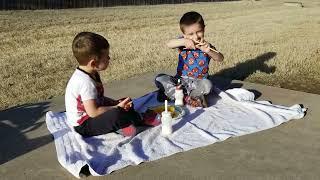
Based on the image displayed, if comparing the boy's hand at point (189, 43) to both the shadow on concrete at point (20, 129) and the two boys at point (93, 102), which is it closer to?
the two boys at point (93, 102)

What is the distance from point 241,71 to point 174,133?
3.06m

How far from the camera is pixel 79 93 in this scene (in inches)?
155

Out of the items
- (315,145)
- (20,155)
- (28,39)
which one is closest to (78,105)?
(20,155)

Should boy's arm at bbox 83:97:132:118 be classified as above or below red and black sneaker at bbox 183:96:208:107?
above

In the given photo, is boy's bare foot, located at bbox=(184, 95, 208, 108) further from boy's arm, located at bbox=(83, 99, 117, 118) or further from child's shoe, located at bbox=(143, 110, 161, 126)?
boy's arm, located at bbox=(83, 99, 117, 118)

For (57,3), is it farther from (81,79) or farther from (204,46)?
(81,79)

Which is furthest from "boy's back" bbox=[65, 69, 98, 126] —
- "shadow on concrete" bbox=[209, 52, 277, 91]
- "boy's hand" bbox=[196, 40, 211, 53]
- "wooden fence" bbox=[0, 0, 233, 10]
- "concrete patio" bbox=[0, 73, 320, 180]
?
"wooden fence" bbox=[0, 0, 233, 10]

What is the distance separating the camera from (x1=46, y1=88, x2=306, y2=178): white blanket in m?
3.62

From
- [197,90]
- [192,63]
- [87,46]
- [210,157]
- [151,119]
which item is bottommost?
[210,157]

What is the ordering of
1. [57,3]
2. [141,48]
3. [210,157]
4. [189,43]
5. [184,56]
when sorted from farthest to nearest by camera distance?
[57,3]
[141,48]
[184,56]
[189,43]
[210,157]

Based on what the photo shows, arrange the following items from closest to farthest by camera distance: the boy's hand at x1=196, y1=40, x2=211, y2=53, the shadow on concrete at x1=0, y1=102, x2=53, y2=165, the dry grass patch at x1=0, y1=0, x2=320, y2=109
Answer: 1. the shadow on concrete at x1=0, y1=102, x2=53, y2=165
2. the boy's hand at x1=196, y1=40, x2=211, y2=53
3. the dry grass patch at x1=0, y1=0, x2=320, y2=109

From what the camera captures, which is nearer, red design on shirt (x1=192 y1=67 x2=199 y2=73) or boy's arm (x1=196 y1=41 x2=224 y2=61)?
boy's arm (x1=196 y1=41 x2=224 y2=61)

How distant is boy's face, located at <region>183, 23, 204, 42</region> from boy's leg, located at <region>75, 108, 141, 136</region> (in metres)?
1.34

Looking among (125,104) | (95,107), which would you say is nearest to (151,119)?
(125,104)
